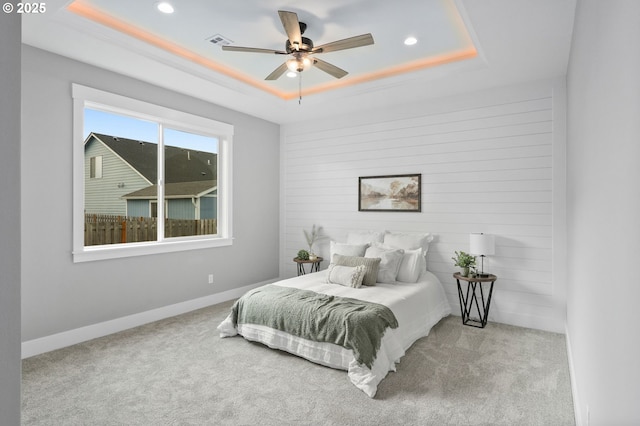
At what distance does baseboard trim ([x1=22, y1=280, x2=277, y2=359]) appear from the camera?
328 centimetres

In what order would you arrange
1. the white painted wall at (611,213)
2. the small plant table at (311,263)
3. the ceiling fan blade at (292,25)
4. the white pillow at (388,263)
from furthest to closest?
the small plant table at (311,263), the white pillow at (388,263), the ceiling fan blade at (292,25), the white painted wall at (611,213)

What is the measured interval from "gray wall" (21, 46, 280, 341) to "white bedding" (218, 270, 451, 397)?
1200 mm

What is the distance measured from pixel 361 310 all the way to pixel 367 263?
3.39ft

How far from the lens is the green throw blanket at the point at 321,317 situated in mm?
2881

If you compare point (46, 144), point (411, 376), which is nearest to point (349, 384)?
point (411, 376)

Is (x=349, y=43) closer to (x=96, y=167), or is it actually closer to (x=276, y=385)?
(x=276, y=385)

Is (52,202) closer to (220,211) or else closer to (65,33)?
(65,33)

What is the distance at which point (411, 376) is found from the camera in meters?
2.86

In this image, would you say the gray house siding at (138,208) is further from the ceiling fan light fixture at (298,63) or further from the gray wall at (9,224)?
the gray wall at (9,224)

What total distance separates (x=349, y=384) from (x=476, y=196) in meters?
Answer: 2.73

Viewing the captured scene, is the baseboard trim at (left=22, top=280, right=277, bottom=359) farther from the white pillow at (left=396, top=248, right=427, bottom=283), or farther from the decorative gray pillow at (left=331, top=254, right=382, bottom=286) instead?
the white pillow at (left=396, top=248, right=427, bottom=283)

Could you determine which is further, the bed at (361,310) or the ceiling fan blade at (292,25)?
the bed at (361,310)

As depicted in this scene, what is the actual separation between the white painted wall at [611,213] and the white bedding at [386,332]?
1.31 metres

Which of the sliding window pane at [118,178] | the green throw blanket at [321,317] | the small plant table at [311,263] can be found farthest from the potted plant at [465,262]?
the sliding window pane at [118,178]
